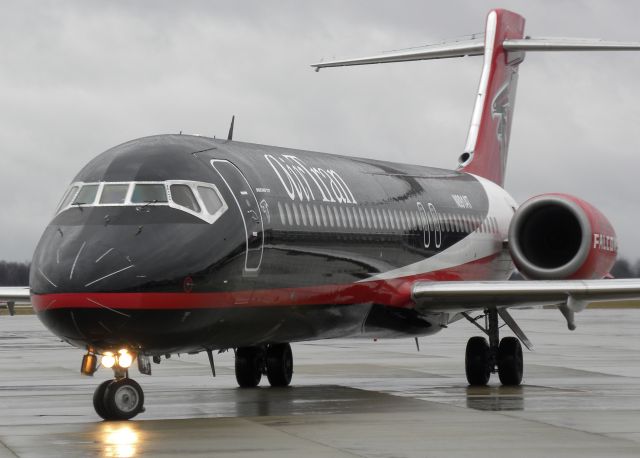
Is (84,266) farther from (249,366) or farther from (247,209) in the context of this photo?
→ (249,366)

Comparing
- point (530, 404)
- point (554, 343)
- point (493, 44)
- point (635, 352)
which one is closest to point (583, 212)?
point (530, 404)

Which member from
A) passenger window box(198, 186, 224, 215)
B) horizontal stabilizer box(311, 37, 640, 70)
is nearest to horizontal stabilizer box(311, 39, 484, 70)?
horizontal stabilizer box(311, 37, 640, 70)

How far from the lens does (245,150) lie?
18109 millimetres

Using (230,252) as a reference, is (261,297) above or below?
below

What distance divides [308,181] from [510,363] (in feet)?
16.8

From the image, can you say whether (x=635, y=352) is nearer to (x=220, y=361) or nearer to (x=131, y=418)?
(x=220, y=361)

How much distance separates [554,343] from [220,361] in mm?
10587

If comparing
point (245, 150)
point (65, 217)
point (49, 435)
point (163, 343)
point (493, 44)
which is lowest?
point (49, 435)

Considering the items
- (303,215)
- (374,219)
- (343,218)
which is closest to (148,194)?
(303,215)

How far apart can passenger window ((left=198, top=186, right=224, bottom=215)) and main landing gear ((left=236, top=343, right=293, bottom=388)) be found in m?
5.44

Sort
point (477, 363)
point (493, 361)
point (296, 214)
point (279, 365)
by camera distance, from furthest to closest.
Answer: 1. point (493, 361)
2. point (477, 363)
3. point (279, 365)
4. point (296, 214)

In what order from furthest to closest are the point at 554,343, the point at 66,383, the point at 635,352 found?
the point at 554,343
the point at 635,352
the point at 66,383

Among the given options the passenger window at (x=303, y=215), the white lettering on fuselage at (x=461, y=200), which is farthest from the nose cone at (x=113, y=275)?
the white lettering on fuselage at (x=461, y=200)

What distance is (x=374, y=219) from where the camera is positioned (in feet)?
66.4
